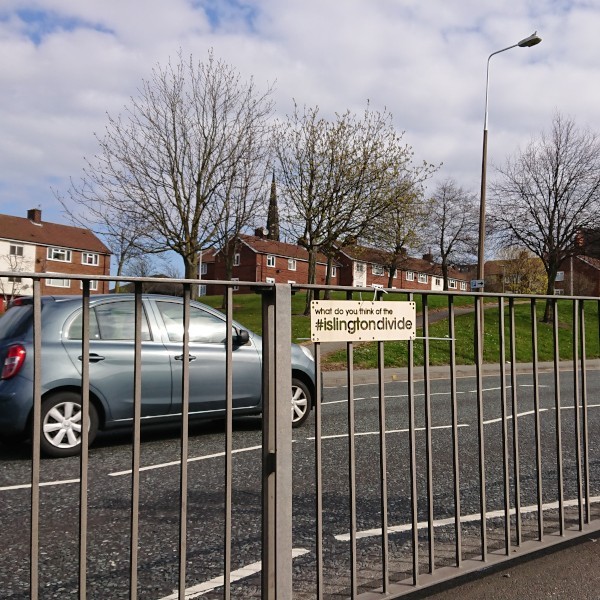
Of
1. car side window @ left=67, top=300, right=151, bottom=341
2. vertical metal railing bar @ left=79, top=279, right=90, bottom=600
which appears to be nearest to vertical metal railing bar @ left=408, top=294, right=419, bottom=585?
vertical metal railing bar @ left=79, top=279, right=90, bottom=600

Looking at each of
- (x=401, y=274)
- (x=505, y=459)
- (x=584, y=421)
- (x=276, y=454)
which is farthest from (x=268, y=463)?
(x=401, y=274)

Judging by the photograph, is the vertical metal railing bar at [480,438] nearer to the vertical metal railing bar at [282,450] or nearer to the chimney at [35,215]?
the vertical metal railing bar at [282,450]

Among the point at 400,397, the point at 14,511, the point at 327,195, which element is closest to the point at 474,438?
the point at 400,397

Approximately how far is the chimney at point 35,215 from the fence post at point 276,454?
64.6 metres

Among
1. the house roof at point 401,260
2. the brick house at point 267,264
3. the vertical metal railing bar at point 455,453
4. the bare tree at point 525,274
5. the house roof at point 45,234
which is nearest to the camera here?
the vertical metal railing bar at point 455,453

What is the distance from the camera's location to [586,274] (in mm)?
68000

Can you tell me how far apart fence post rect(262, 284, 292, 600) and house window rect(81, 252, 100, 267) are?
63126 millimetres

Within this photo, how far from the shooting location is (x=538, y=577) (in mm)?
3023

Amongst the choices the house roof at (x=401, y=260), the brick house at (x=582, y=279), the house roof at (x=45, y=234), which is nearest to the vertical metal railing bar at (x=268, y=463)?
the house roof at (x=401, y=260)

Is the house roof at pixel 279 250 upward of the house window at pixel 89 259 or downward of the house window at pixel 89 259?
upward

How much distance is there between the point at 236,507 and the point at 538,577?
6.93ft

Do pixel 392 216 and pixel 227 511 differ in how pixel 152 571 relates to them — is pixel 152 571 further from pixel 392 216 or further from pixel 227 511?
pixel 392 216

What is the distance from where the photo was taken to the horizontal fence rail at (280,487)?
96.7 inches

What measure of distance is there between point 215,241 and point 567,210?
740 inches
